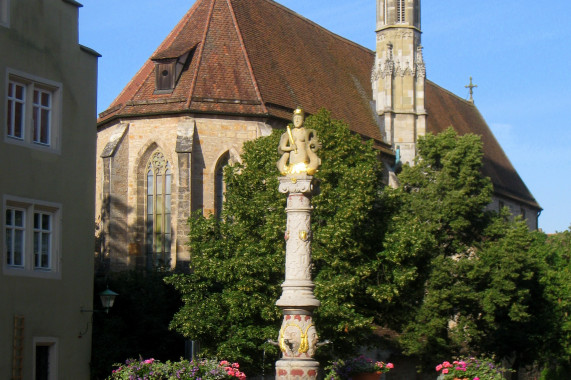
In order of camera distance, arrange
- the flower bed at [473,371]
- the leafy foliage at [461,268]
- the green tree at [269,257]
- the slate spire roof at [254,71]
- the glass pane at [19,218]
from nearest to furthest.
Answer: the flower bed at [473,371] → the glass pane at [19,218] → the green tree at [269,257] → the leafy foliage at [461,268] → the slate spire roof at [254,71]

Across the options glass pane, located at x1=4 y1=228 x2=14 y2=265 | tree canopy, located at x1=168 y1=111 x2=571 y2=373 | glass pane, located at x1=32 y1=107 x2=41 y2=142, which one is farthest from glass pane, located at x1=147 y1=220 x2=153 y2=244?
glass pane, located at x1=4 y1=228 x2=14 y2=265

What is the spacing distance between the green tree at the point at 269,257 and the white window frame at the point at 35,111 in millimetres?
6390

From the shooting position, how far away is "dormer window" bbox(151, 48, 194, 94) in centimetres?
3988

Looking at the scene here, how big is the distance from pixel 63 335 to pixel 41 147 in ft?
14.2

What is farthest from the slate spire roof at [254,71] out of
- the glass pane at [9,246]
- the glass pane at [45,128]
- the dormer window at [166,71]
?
the glass pane at [9,246]

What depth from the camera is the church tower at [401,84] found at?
48.9 metres

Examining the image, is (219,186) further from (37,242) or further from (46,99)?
(37,242)

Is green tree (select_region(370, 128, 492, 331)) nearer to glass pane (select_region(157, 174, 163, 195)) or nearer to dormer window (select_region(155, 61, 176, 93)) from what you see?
glass pane (select_region(157, 174, 163, 195))

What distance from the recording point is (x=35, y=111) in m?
24.8

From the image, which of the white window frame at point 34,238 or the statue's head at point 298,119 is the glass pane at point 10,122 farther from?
the statue's head at point 298,119

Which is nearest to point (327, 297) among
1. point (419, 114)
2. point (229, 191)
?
point (229, 191)

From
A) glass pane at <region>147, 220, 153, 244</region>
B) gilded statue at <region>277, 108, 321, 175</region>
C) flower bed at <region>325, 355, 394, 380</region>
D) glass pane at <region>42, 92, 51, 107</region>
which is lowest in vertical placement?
flower bed at <region>325, 355, 394, 380</region>

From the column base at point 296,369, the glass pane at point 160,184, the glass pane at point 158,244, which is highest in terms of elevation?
the glass pane at point 160,184

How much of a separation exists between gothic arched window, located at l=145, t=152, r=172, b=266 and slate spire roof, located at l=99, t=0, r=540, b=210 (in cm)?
197
